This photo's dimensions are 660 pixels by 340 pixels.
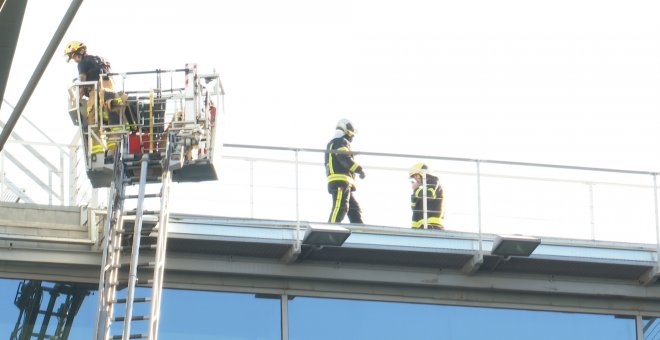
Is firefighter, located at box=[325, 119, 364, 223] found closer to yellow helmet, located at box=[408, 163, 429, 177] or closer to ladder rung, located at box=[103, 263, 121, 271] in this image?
yellow helmet, located at box=[408, 163, 429, 177]

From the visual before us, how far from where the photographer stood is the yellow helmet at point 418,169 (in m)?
15.2

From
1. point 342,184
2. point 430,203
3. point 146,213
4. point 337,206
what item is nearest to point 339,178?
point 342,184

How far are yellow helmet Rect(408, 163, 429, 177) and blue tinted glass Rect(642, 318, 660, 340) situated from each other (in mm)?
3083

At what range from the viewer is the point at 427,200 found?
53.2ft

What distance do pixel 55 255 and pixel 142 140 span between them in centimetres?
155

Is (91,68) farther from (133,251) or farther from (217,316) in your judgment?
(217,316)

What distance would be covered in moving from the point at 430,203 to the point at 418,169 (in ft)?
3.44

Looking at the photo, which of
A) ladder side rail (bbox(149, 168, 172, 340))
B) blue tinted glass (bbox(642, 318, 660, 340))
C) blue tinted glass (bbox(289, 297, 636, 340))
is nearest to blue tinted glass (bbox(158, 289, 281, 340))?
blue tinted glass (bbox(289, 297, 636, 340))

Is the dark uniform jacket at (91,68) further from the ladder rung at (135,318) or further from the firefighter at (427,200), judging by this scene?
the firefighter at (427,200)

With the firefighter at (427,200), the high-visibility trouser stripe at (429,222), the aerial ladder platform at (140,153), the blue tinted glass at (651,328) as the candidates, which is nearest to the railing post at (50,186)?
the aerial ladder platform at (140,153)

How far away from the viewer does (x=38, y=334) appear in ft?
43.3

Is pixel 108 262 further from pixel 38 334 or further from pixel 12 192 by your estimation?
pixel 12 192

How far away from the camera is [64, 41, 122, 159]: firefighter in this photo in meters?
13.2

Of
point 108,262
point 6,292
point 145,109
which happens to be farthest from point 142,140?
point 6,292
